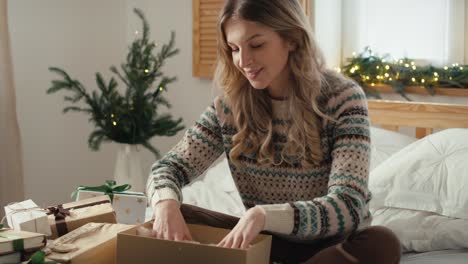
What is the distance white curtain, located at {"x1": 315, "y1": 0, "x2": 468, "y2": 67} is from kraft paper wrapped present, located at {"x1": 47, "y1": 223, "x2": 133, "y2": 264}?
6.43 ft

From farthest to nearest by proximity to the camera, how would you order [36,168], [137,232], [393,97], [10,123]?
[36,168], [393,97], [10,123], [137,232]

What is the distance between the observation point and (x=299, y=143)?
6.34 ft

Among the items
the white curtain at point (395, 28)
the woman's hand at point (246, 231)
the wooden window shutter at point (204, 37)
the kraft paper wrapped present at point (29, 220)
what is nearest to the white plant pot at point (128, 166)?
the wooden window shutter at point (204, 37)

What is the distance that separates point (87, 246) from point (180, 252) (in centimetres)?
26

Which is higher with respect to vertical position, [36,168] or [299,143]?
[299,143]

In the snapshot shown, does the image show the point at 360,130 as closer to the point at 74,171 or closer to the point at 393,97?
the point at 393,97

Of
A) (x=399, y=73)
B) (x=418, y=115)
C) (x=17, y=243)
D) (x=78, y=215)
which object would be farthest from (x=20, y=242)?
(x=399, y=73)

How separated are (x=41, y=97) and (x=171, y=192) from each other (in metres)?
1.96

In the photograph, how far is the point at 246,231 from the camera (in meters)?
1.59

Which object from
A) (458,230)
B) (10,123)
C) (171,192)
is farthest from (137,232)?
(10,123)

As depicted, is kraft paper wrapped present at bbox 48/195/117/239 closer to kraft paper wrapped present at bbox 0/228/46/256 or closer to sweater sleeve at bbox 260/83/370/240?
kraft paper wrapped present at bbox 0/228/46/256

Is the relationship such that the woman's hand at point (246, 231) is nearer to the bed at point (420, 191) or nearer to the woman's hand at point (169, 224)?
the woman's hand at point (169, 224)

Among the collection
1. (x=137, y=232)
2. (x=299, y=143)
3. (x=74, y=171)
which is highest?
(x=299, y=143)

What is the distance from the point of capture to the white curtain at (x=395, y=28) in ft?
11.2
